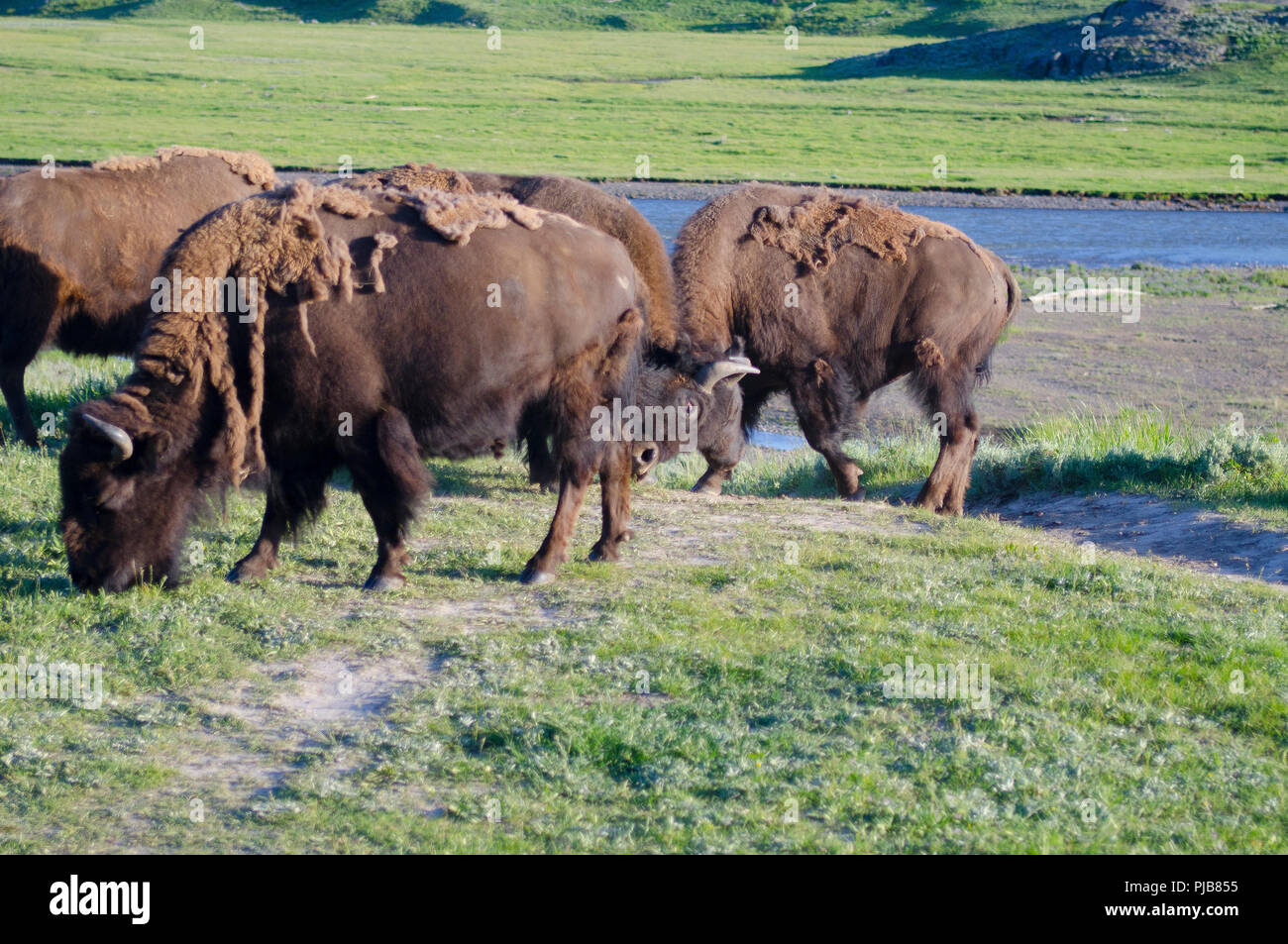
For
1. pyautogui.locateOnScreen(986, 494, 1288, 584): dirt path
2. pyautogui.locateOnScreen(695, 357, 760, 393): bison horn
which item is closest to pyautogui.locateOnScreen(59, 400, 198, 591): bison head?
pyautogui.locateOnScreen(695, 357, 760, 393): bison horn

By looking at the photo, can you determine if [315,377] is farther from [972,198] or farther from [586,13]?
[586,13]

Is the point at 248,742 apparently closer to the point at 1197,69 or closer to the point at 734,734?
the point at 734,734

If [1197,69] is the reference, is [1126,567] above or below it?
below

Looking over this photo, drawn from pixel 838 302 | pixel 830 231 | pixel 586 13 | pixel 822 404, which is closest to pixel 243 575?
pixel 822 404

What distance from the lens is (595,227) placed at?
9883 mm

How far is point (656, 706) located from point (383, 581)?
2.05 metres

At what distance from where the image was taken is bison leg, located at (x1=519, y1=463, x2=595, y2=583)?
A: 752cm

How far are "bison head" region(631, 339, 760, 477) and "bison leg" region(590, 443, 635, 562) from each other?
0.54 meters

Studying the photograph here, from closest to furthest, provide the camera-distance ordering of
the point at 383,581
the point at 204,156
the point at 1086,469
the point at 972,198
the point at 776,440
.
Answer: the point at 383,581 → the point at 204,156 → the point at 1086,469 → the point at 776,440 → the point at 972,198

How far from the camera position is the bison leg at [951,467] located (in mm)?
10930

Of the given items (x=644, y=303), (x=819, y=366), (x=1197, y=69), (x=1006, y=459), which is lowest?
(x=1006, y=459)

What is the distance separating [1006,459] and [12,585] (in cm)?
841

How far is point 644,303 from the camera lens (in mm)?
8055
